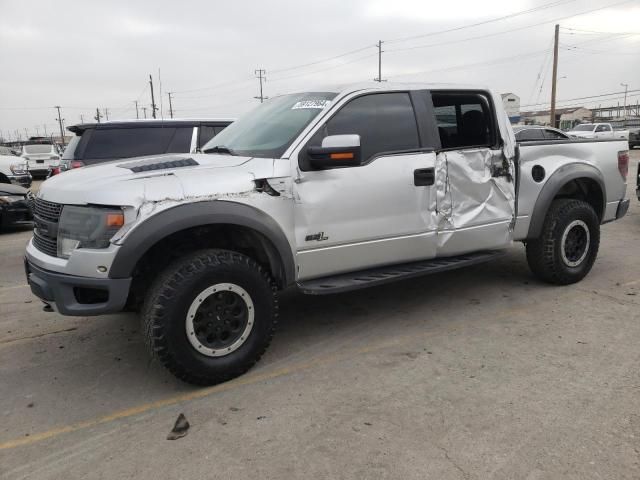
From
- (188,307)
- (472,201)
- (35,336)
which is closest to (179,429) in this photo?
(188,307)

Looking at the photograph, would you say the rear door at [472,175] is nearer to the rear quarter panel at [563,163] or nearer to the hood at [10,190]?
the rear quarter panel at [563,163]

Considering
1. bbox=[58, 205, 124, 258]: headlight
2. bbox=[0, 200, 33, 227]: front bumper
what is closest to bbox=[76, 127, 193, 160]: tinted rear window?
bbox=[0, 200, 33, 227]: front bumper

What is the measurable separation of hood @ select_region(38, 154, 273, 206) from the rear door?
60.6 inches

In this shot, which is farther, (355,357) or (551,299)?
(551,299)

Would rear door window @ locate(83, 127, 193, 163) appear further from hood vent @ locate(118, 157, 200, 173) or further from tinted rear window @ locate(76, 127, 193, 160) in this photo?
hood vent @ locate(118, 157, 200, 173)

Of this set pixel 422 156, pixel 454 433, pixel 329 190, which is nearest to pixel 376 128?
pixel 422 156

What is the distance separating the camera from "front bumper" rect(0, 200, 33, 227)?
854 centimetres

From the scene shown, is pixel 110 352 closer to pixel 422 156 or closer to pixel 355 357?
pixel 355 357

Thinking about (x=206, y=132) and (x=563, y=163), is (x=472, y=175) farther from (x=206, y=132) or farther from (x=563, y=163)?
(x=206, y=132)

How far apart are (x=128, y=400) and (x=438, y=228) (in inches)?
99.5

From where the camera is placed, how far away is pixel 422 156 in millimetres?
3957

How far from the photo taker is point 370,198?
3686 millimetres

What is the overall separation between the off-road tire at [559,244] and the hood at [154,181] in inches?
112

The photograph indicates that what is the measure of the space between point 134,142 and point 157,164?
4.74 m
